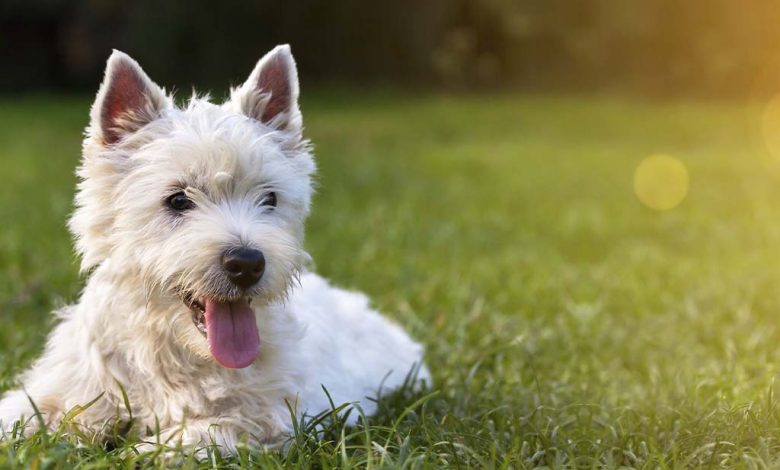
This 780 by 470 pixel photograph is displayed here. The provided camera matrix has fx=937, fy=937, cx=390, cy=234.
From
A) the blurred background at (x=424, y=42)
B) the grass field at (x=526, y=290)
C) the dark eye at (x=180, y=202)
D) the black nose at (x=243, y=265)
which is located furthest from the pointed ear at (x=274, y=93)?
the blurred background at (x=424, y=42)

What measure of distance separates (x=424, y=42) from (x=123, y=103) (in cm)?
2572

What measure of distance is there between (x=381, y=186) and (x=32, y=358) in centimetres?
767

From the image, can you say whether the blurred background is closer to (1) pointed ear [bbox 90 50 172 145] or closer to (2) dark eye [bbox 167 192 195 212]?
(1) pointed ear [bbox 90 50 172 145]

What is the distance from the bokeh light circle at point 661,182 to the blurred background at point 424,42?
13.2 meters

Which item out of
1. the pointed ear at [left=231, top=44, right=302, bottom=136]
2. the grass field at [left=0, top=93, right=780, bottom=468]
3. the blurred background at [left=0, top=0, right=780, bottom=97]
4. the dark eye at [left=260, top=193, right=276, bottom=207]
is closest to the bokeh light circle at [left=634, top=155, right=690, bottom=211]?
the grass field at [left=0, top=93, right=780, bottom=468]

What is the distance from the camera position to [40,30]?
2677cm

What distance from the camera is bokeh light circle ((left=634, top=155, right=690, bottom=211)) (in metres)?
13.0

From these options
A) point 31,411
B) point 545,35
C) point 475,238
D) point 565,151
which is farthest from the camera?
point 545,35

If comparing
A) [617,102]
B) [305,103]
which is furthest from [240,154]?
[617,102]

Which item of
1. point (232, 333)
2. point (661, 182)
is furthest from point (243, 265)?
point (661, 182)

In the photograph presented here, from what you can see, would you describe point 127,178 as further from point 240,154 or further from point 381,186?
point 381,186

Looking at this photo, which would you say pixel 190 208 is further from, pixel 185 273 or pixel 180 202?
pixel 185 273

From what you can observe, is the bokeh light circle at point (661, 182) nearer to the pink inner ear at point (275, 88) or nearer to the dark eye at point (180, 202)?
the pink inner ear at point (275, 88)

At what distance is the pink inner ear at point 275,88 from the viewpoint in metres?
4.27
